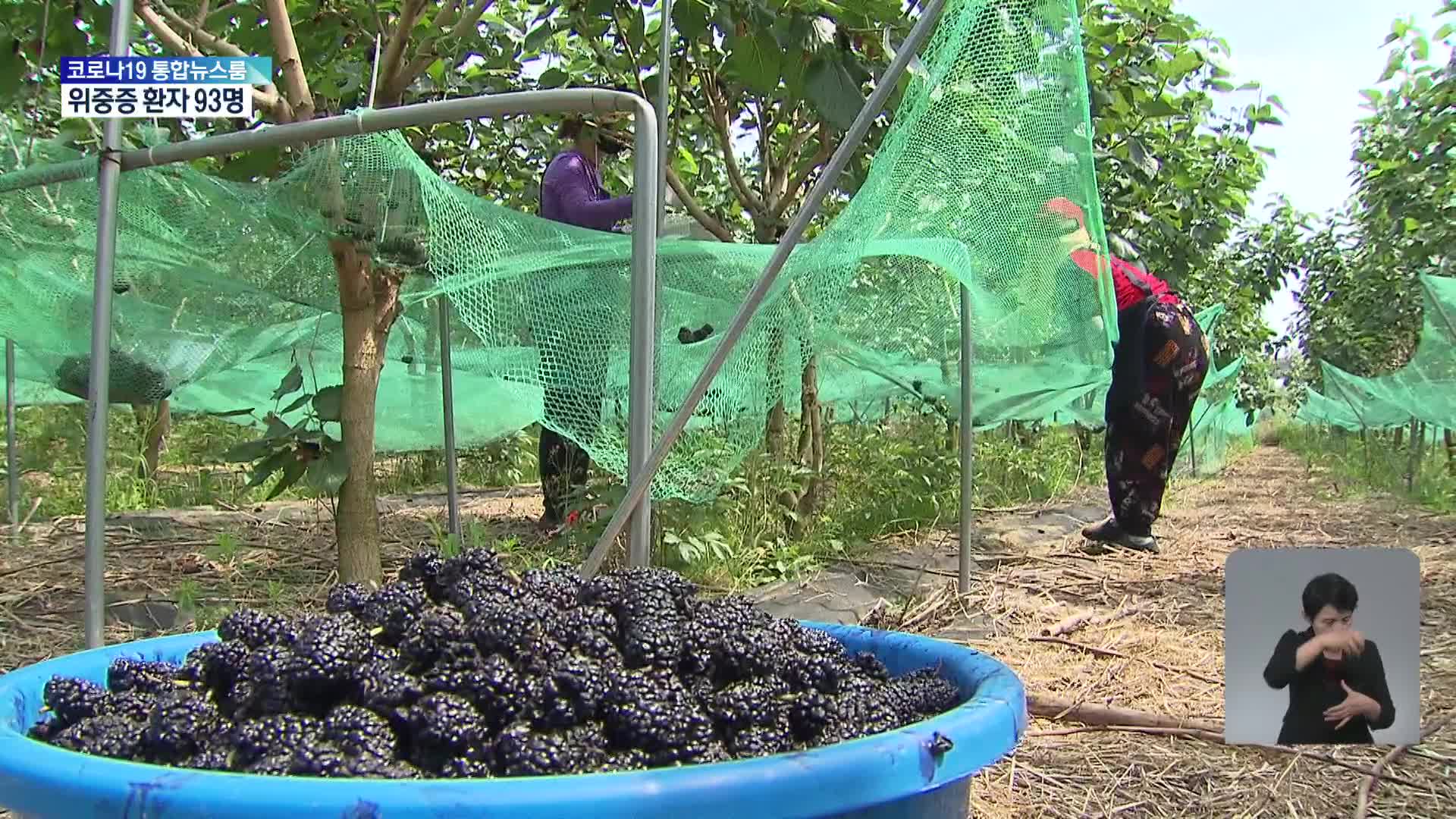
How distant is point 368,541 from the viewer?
2779mm

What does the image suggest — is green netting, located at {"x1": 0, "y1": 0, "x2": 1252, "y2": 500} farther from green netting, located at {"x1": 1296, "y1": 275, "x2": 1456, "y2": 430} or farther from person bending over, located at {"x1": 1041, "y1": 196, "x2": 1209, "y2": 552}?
green netting, located at {"x1": 1296, "y1": 275, "x2": 1456, "y2": 430}

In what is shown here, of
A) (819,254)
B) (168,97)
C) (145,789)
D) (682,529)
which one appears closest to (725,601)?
(145,789)

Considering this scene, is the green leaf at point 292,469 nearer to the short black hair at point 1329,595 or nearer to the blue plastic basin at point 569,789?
the blue plastic basin at point 569,789

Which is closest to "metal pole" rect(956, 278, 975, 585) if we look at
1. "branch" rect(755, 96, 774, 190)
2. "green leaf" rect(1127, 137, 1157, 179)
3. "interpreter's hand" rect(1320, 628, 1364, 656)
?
"branch" rect(755, 96, 774, 190)

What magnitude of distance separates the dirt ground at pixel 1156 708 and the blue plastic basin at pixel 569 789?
90 cm

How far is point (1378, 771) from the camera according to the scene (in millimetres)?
1848

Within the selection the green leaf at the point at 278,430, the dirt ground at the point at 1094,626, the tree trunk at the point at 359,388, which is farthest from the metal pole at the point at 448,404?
the green leaf at the point at 278,430

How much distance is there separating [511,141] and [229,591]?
2660 mm

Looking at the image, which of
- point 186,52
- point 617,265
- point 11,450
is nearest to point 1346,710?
point 617,265

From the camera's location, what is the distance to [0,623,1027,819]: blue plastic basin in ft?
2.54

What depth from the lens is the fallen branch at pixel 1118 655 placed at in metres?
2.51

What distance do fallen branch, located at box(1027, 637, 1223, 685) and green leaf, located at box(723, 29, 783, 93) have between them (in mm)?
1612

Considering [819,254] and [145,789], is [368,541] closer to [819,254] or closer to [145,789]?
[819,254]

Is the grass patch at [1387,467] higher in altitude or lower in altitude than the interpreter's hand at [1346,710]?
higher
